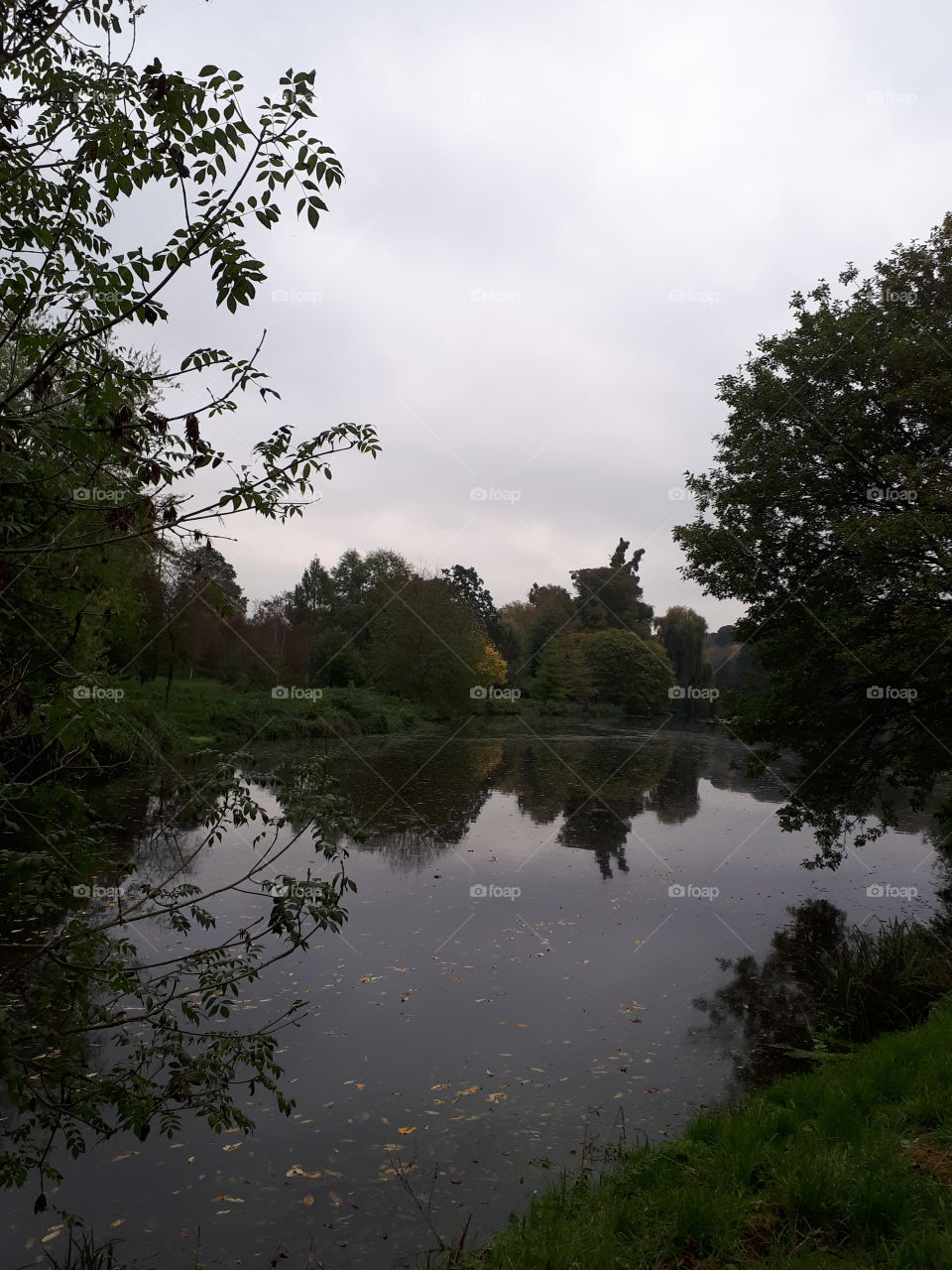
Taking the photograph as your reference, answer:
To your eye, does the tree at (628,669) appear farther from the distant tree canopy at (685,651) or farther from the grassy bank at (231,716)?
the grassy bank at (231,716)

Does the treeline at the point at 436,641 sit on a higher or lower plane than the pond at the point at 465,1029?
higher

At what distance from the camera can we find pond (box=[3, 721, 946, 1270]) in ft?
17.4

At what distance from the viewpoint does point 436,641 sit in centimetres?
4578

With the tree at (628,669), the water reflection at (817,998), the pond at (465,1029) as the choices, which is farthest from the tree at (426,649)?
the water reflection at (817,998)

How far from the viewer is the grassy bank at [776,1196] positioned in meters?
4.06

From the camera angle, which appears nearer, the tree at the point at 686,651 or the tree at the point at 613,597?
the tree at the point at 686,651

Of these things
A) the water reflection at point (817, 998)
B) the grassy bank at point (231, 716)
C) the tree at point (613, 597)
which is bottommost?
the water reflection at point (817, 998)

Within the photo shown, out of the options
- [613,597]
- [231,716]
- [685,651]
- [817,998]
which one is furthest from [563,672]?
[817,998]

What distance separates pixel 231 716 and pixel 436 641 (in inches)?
599

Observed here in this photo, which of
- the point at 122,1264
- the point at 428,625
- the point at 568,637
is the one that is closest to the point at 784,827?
the point at 122,1264

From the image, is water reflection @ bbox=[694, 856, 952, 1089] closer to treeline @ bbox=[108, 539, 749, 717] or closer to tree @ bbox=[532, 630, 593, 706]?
treeline @ bbox=[108, 539, 749, 717]

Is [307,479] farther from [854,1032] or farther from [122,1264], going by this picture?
[854,1032]

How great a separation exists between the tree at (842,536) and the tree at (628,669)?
1995 inches

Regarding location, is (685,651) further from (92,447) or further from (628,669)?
(92,447)
